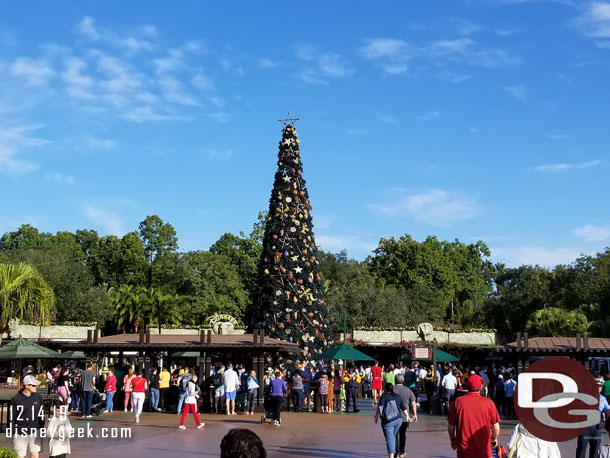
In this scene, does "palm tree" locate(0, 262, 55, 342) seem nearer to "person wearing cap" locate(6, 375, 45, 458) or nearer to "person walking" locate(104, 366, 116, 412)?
"person walking" locate(104, 366, 116, 412)

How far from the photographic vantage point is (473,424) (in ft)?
28.6

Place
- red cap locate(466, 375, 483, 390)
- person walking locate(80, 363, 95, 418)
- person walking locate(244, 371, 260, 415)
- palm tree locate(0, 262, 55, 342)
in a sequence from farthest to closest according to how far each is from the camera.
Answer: palm tree locate(0, 262, 55, 342)
person walking locate(244, 371, 260, 415)
person walking locate(80, 363, 95, 418)
red cap locate(466, 375, 483, 390)

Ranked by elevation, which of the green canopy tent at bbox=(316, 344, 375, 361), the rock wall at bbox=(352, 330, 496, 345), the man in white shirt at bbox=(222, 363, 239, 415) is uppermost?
the rock wall at bbox=(352, 330, 496, 345)

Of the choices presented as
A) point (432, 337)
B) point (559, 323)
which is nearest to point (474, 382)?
point (432, 337)

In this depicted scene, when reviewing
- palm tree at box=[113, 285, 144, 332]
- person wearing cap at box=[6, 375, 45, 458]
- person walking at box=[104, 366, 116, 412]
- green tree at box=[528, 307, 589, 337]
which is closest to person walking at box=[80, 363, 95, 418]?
person walking at box=[104, 366, 116, 412]

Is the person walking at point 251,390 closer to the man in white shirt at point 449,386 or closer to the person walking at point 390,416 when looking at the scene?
the man in white shirt at point 449,386

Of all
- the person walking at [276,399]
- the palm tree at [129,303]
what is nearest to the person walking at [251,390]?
the person walking at [276,399]

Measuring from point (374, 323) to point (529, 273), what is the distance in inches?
1058

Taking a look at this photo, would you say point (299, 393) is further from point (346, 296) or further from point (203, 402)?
point (346, 296)

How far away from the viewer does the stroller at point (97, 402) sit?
23094 mm

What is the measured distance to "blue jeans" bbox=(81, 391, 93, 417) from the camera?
2227 centimetres

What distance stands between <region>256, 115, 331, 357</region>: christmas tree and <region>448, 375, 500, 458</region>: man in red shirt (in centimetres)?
2546

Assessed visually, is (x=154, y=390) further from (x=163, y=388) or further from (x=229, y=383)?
(x=229, y=383)

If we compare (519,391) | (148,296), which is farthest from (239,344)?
(148,296)
